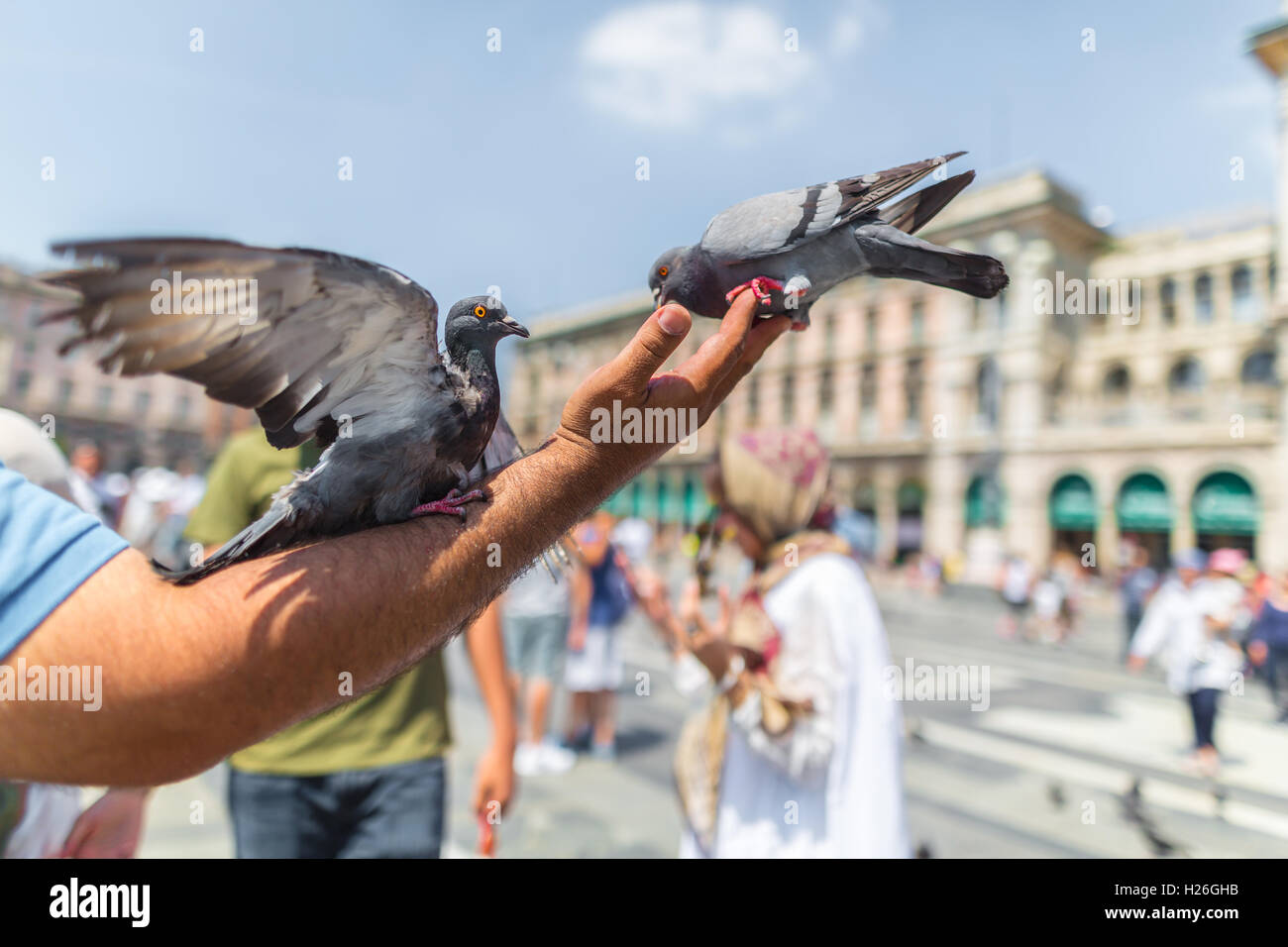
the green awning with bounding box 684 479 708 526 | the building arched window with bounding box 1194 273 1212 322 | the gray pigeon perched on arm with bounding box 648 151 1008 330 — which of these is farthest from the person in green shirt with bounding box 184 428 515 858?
the building arched window with bounding box 1194 273 1212 322

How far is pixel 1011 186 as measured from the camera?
30656mm

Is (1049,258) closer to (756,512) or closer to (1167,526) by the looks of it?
(1167,526)

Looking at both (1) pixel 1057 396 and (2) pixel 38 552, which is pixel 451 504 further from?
(1) pixel 1057 396

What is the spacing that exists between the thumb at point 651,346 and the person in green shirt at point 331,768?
5.38ft

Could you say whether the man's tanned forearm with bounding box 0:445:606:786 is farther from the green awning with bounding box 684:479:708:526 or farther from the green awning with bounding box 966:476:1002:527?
the green awning with bounding box 684:479:708:526

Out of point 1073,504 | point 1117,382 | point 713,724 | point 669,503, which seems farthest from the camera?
point 669,503

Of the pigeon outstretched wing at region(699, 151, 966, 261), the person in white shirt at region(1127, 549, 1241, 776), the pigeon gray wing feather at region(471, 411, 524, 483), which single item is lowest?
the person in white shirt at region(1127, 549, 1241, 776)

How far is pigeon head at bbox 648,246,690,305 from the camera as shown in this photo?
132 centimetres

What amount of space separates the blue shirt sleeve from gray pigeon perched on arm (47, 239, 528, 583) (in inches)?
6.0

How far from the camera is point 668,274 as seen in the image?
52.6 inches

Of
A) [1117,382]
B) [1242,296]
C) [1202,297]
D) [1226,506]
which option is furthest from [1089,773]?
[1202,297]

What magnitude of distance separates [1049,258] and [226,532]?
108 ft

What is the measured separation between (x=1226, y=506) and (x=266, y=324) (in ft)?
116
